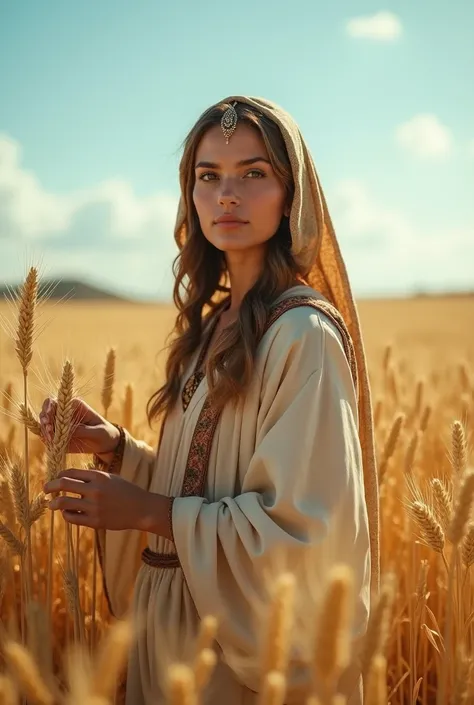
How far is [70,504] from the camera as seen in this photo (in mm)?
1661

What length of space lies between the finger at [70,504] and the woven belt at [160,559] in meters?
0.35

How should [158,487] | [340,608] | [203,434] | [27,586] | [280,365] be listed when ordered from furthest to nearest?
[158,487] → [203,434] → [280,365] → [27,586] → [340,608]

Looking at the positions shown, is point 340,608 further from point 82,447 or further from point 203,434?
point 82,447

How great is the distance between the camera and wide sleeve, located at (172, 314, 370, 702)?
1648 millimetres

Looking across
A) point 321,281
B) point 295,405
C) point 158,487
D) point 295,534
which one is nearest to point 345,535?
point 295,534

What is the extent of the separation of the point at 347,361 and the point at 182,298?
0.83 meters

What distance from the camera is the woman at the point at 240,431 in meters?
1.68

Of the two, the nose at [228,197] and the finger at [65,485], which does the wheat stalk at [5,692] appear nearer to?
the finger at [65,485]

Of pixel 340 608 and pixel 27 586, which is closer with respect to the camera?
pixel 340 608

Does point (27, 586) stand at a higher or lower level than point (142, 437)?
lower

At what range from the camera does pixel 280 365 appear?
178cm

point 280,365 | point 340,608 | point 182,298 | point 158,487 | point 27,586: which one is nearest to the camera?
point 340,608

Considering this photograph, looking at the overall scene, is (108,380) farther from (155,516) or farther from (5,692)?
(5,692)

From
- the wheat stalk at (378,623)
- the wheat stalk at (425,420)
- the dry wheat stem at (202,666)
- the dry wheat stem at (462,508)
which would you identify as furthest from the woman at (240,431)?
the wheat stalk at (425,420)
